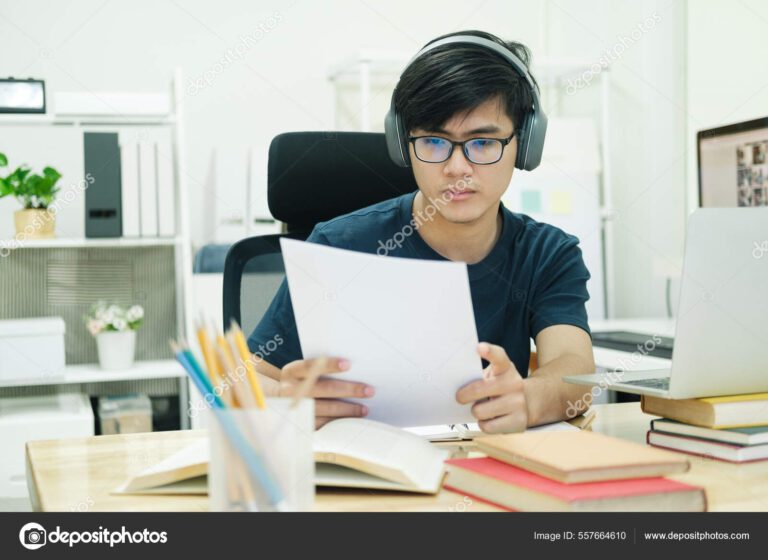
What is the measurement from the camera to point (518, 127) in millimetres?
1297

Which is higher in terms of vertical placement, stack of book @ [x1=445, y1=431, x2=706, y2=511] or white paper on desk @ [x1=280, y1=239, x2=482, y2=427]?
white paper on desk @ [x1=280, y1=239, x2=482, y2=427]

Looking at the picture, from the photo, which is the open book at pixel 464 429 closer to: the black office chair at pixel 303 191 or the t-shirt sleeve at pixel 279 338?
the t-shirt sleeve at pixel 279 338

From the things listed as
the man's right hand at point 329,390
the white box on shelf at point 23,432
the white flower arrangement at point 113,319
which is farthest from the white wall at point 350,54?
the man's right hand at point 329,390

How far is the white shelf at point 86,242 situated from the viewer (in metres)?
2.51

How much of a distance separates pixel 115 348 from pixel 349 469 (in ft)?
6.30

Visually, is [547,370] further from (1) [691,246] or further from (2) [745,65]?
(2) [745,65]

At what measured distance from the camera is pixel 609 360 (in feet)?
6.31


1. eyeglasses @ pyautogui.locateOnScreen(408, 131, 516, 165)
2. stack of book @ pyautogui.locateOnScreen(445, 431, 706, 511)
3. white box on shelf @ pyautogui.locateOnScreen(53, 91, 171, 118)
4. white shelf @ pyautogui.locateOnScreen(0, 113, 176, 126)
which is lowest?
stack of book @ pyautogui.locateOnScreen(445, 431, 706, 511)

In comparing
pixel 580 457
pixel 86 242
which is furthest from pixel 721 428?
pixel 86 242

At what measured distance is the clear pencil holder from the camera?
592 mm

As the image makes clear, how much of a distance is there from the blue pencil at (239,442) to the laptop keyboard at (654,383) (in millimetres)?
505

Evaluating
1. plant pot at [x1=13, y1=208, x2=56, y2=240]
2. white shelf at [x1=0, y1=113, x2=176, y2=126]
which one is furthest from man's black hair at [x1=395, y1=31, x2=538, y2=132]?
plant pot at [x1=13, y1=208, x2=56, y2=240]
